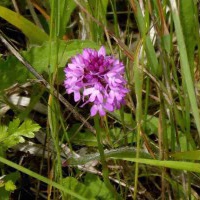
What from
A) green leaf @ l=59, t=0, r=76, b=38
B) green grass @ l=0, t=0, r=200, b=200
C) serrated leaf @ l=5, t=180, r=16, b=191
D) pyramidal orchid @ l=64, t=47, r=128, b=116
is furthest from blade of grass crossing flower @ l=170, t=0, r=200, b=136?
serrated leaf @ l=5, t=180, r=16, b=191

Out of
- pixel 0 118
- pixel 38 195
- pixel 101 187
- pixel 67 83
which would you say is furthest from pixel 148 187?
pixel 67 83

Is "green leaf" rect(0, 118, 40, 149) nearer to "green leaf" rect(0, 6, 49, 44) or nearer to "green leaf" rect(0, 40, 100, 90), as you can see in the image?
"green leaf" rect(0, 40, 100, 90)

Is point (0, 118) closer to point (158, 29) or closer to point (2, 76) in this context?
point (2, 76)

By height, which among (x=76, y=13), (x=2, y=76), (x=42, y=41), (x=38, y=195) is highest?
(x=76, y=13)

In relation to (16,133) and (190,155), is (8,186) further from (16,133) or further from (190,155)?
(190,155)

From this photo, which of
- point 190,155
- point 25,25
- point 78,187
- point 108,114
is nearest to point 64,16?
point 25,25

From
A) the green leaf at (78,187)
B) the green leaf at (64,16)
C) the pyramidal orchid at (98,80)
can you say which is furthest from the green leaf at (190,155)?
the green leaf at (64,16)
